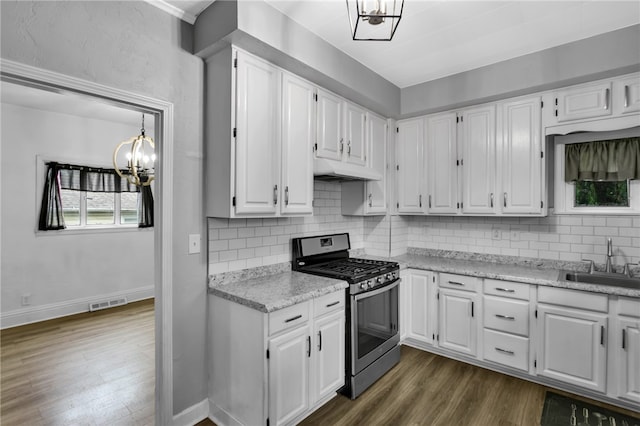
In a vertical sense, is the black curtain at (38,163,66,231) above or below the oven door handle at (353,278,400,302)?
above

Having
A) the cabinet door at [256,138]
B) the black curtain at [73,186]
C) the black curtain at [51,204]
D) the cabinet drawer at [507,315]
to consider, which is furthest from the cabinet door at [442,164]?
the black curtain at [51,204]

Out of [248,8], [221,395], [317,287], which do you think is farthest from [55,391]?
[248,8]

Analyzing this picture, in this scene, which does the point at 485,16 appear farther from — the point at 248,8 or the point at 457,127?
the point at 248,8

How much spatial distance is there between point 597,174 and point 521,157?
2.10 ft

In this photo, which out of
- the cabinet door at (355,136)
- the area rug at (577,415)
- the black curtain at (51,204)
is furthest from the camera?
the black curtain at (51,204)

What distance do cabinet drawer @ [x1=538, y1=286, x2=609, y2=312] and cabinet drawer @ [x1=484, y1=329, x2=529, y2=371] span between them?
41cm

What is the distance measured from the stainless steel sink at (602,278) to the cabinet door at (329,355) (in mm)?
1887

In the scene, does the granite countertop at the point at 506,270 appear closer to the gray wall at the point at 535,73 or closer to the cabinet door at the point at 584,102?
the cabinet door at the point at 584,102

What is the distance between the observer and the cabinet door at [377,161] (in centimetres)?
339

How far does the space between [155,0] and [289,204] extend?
1.54 meters

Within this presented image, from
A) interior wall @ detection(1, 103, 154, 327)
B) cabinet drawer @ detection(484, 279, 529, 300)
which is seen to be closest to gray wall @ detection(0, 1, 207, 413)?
cabinet drawer @ detection(484, 279, 529, 300)

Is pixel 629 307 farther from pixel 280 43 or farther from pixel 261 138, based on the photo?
pixel 280 43

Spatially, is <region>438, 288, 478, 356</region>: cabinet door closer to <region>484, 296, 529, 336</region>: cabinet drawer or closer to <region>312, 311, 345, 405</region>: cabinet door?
<region>484, 296, 529, 336</region>: cabinet drawer

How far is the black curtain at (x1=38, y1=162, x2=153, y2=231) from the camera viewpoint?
170 inches
